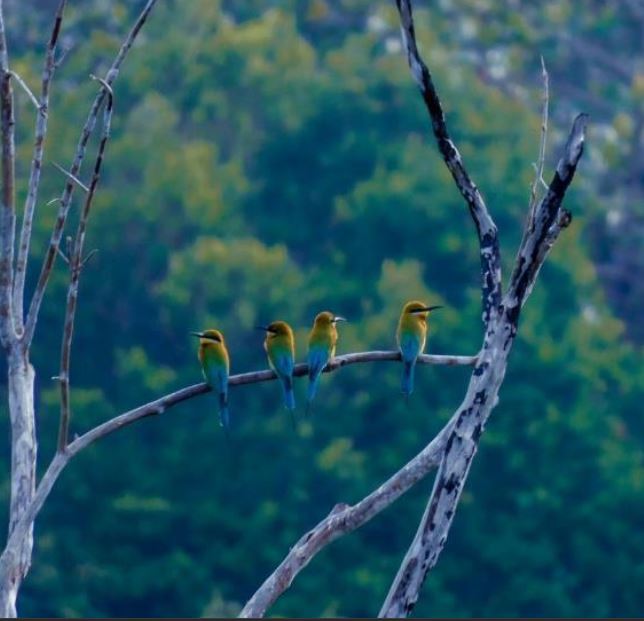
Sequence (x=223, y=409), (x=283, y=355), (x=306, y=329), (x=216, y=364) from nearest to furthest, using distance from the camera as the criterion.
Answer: (x=223, y=409)
(x=216, y=364)
(x=283, y=355)
(x=306, y=329)

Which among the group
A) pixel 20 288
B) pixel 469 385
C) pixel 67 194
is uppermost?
pixel 67 194

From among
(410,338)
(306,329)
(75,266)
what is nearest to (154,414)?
(75,266)

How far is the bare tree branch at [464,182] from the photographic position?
6062mm

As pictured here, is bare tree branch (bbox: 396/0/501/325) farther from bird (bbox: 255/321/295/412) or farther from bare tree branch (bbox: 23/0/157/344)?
bird (bbox: 255/321/295/412)

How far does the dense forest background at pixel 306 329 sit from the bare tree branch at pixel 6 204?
47.7 feet

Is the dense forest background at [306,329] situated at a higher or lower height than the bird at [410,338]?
lower

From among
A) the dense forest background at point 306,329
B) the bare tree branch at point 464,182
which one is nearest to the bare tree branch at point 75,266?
the bare tree branch at point 464,182

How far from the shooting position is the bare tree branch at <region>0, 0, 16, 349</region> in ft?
19.1

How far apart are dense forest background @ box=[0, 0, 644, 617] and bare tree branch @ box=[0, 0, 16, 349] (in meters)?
14.5

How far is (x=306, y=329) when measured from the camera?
2150 cm

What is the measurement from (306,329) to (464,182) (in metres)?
15.4

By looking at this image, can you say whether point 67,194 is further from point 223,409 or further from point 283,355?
point 283,355

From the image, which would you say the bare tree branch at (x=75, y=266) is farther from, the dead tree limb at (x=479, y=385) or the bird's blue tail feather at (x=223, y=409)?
the bird's blue tail feather at (x=223, y=409)

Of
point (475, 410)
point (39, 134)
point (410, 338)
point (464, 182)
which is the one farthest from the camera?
point (410, 338)
